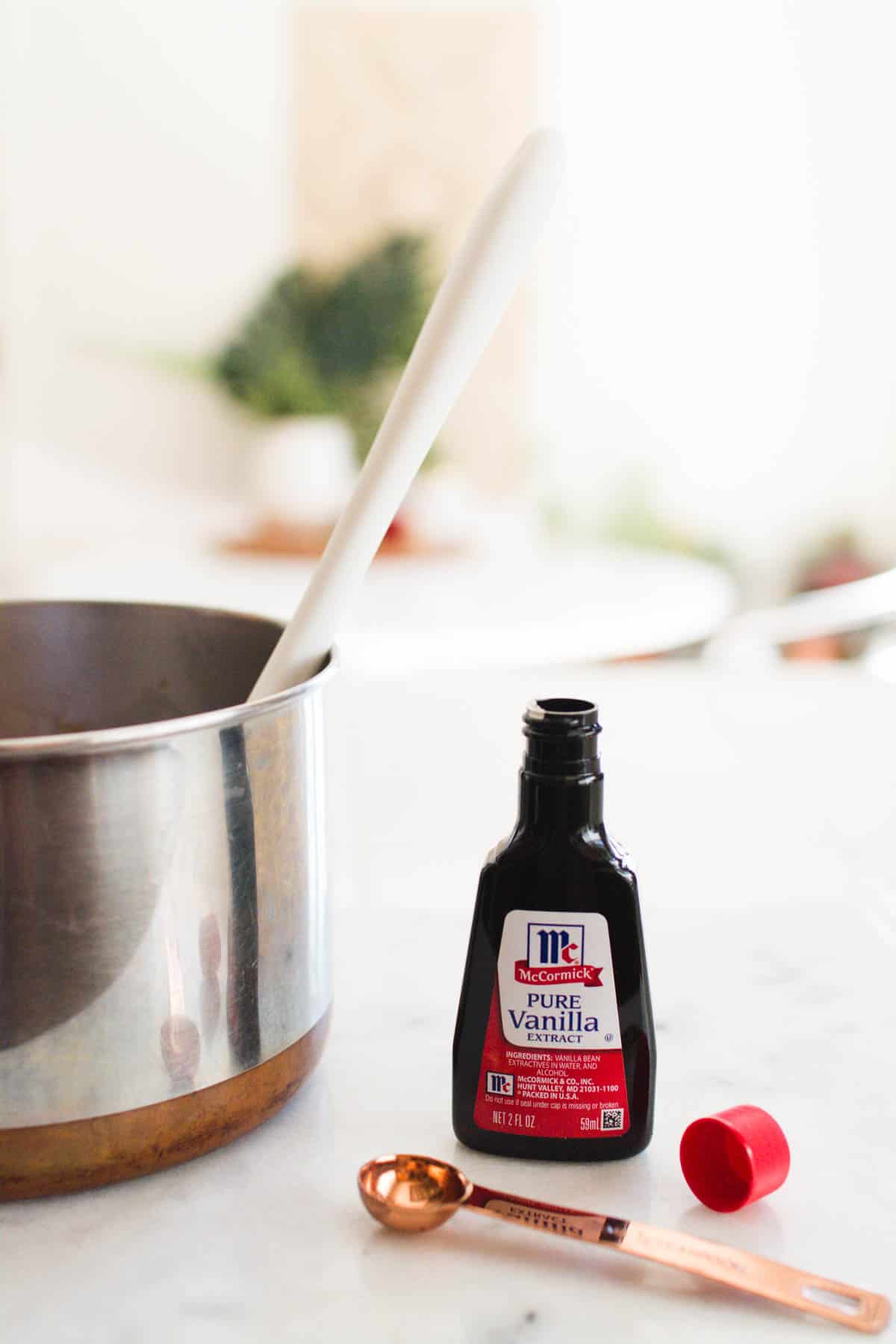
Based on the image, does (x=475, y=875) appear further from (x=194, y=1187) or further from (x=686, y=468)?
(x=686, y=468)

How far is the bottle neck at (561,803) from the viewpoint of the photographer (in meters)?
0.48

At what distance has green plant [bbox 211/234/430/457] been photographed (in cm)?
354

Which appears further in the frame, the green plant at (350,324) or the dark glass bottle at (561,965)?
the green plant at (350,324)

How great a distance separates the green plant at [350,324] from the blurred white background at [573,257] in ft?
0.45

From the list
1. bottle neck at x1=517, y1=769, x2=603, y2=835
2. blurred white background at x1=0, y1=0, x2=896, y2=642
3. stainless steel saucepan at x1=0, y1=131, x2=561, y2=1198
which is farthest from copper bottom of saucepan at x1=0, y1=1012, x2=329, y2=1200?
blurred white background at x1=0, y1=0, x2=896, y2=642

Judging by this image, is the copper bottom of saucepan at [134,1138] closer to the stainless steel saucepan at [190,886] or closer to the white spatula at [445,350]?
the stainless steel saucepan at [190,886]

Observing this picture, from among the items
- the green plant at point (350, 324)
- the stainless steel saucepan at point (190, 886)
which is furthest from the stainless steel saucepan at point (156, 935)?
the green plant at point (350, 324)

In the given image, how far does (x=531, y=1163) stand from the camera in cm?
51

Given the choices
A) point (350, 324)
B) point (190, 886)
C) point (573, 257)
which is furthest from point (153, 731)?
point (573, 257)

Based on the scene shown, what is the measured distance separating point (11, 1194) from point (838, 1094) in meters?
0.32

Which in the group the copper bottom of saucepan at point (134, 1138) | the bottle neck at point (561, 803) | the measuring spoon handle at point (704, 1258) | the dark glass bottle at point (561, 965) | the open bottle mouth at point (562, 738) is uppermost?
the open bottle mouth at point (562, 738)

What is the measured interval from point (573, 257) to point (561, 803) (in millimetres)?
3532

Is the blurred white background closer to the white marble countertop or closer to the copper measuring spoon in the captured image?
the white marble countertop

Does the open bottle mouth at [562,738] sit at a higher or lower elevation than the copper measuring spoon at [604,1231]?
higher
